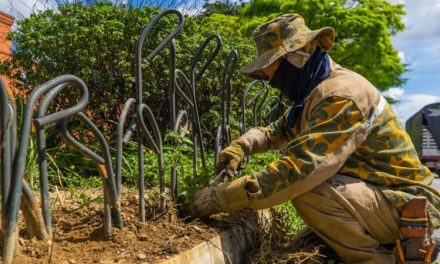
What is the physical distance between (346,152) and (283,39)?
666 millimetres

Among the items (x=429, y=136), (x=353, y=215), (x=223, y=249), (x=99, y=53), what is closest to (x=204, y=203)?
(x=223, y=249)

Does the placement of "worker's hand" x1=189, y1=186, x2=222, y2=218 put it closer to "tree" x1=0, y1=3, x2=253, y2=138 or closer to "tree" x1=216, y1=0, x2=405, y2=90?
"tree" x1=0, y1=3, x2=253, y2=138

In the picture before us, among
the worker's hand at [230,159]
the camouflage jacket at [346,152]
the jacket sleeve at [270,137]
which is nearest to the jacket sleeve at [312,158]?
the camouflage jacket at [346,152]

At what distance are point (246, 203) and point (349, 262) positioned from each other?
2.06 ft

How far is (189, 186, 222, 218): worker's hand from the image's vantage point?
8.82ft

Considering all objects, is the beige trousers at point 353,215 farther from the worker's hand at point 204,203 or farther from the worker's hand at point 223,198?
the worker's hand at point 204,203

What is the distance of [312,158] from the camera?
2504mm

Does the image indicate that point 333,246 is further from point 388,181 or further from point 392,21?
point 392,21

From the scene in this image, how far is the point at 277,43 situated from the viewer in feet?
9.32

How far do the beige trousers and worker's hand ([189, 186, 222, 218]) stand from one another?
405 millimetres

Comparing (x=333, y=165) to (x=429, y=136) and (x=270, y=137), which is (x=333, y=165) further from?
(x=429, y=136)

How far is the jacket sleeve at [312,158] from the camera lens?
252 centimetres

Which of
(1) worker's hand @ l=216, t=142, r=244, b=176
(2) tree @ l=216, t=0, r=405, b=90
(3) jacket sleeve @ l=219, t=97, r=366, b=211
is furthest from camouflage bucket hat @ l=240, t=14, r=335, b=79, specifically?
(2) tree @ l=216, t=0, r=405, b=90

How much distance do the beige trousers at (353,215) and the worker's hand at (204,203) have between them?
405mm
